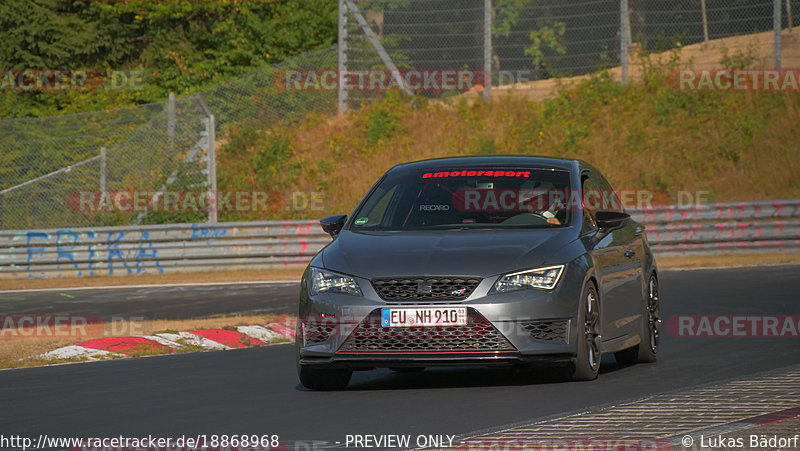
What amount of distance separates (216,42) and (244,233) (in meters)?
12.7

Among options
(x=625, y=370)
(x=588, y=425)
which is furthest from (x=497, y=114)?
(x=588, y=425)

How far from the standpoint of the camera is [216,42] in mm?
38156

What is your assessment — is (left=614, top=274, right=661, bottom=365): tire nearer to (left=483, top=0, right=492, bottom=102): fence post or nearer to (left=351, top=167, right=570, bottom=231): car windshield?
(left=351, top=167, right=570, bottom=231): car windshield

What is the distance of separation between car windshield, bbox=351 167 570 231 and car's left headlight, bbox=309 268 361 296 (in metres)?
0.91

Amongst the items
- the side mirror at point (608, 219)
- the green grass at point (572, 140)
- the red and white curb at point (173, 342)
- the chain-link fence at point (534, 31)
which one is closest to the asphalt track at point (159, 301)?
the red and white curb at point (173, 342)

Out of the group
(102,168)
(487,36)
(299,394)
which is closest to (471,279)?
(299,394)

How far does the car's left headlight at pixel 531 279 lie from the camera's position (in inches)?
352

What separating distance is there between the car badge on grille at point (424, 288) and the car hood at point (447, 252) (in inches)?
2.6

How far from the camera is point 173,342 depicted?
45.0 ft

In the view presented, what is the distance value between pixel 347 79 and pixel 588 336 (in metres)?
23.6

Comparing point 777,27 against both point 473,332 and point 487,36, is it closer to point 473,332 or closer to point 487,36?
point 487,36

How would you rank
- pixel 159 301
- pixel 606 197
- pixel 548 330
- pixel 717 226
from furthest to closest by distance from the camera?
pixel 717 226 → pixel 159 301 → pixel 606 197 → pixel 548 330

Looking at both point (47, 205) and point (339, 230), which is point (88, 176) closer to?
point (47, 205)

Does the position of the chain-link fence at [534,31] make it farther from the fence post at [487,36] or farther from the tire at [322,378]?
the tire at [322,378]
